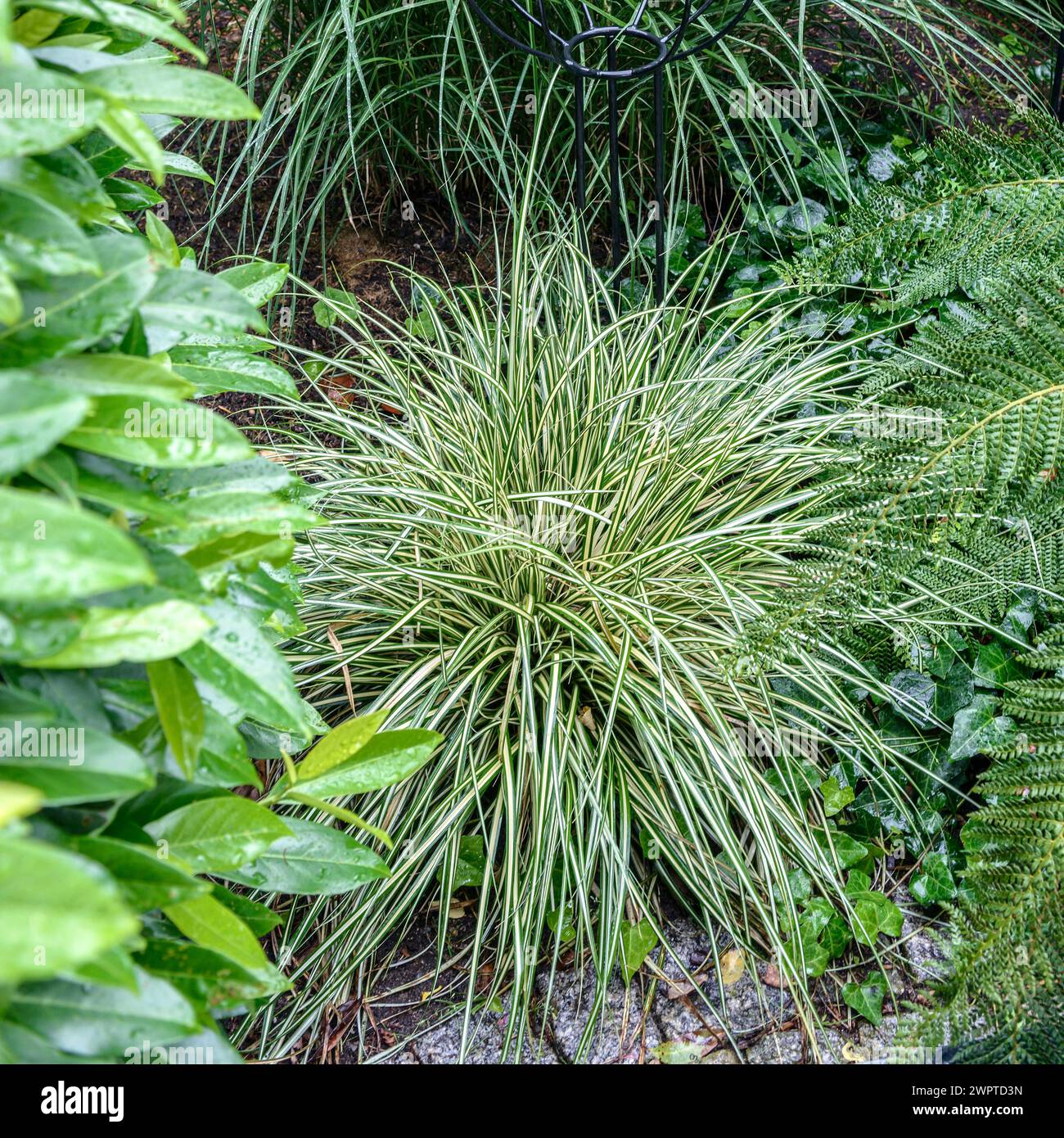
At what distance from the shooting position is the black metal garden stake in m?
1.83

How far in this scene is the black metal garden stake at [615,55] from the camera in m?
1.83

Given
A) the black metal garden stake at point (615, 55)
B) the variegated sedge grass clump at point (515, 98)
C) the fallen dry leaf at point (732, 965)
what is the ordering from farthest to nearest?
the variegated sedge grass clump at point (515, 98) → the black metal garden stake at point (615, 55) → the fallen dry leaf at point (732, 965)

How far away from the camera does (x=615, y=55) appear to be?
7.23 ft

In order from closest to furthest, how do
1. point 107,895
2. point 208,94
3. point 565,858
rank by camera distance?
1. point 107,895
2. point 208,94
3. point 565,858

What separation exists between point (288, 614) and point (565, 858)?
672 millimetres

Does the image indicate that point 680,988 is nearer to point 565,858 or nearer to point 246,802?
point 565,858

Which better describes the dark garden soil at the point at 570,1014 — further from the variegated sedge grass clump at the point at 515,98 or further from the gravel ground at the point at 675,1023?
the variegated sedge grass clump at the point at 515,98

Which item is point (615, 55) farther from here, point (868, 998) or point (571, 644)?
point (868, 998)

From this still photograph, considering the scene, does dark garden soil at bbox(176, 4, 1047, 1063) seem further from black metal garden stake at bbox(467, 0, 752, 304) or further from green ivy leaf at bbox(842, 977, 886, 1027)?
black metal garden stake at bbox(467, 0, 752, 304)

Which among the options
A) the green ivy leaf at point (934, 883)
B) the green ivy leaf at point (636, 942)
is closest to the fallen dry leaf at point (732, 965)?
the green ivy leaf at point (636, 942)

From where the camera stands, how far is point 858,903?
1.54 m

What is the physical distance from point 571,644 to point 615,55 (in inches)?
55.1

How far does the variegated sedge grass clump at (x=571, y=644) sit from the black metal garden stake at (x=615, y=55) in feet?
0.63
